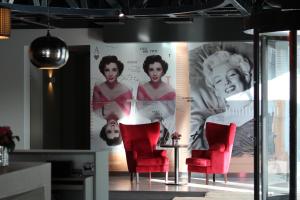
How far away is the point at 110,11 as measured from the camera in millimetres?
9914

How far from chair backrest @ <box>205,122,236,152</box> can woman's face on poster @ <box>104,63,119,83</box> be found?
2.24 meters

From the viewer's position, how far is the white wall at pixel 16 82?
529 inches

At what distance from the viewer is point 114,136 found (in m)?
13.2

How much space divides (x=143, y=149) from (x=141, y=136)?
0.29m

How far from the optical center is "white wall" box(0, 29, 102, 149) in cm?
1344

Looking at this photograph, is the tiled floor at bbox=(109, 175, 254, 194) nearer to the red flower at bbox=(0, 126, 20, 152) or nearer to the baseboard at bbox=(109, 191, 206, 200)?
the baseboard at bbox=(109, 191, 206, 200)

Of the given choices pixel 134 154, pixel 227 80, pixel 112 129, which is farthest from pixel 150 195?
pixel 227 80

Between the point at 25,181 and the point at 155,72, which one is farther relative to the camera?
the point at 155,72

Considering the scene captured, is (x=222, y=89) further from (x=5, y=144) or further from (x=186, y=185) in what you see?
(x=5, y=144)

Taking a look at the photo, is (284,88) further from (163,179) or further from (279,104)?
(163,179)

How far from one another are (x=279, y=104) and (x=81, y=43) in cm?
778

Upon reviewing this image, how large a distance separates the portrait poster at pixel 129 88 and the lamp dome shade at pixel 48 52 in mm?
6347

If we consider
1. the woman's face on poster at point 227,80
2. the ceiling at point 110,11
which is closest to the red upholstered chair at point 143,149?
the woman's face on poster at point 227,80

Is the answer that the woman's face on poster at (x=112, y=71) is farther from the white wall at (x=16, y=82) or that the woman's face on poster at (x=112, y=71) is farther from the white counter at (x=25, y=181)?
the white counter at (x=25, y=181)
